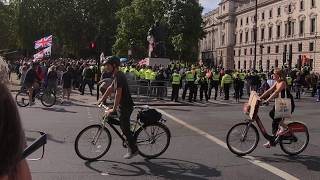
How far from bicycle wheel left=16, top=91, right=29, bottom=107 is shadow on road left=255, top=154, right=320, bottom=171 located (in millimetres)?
13001

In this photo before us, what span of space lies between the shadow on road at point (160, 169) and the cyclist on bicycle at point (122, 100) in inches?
13.8

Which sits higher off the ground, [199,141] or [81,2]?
[81,2]

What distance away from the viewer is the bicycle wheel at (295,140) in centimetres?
1038

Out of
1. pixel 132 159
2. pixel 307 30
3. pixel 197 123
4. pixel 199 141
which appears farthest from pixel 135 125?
pixel 307 30

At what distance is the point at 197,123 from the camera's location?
634 inches

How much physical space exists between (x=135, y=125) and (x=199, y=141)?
255 centimetres

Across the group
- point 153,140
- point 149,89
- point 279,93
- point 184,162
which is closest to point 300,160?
point 279,93

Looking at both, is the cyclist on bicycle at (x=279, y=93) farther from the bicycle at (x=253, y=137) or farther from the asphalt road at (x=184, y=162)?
the asphalt road at (x=184, y=162)

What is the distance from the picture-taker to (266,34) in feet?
378

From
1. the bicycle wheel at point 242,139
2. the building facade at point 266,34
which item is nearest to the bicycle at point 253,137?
the bicycle wheel at point 242,139

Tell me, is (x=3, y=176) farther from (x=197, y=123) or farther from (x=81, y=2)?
(x=81, y=2)

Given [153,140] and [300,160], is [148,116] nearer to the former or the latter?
[153,140]

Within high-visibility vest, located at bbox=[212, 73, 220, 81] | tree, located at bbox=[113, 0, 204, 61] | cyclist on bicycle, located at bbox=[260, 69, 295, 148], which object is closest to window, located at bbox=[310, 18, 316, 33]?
tree, located at bbox=[113, 0, 204, 61]

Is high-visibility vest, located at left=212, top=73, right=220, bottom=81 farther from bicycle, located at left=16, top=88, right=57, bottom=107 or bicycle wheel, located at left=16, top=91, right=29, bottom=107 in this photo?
bicycle wheel, located at left=16, top=91, right=29, bottom=107
